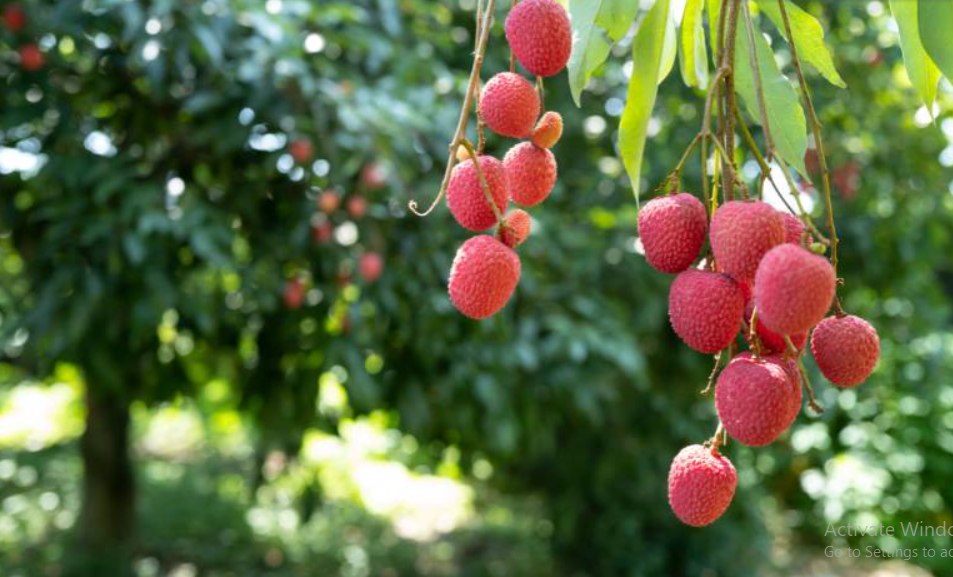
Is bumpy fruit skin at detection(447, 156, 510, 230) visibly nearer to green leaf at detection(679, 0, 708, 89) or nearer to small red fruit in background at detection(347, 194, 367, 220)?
green leaf at detection(679, 0, 708, 89)

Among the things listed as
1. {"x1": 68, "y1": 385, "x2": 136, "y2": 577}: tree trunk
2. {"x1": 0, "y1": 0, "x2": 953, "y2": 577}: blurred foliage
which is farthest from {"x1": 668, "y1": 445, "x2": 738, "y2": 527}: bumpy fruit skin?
{"x1": 68, "y1": 385, "x2": 136, "y2": 577}: tree trunk

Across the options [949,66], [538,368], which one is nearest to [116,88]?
[538,368]

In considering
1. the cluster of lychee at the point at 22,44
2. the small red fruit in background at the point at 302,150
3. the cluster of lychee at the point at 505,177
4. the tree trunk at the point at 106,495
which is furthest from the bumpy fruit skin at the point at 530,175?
the tree trunk at the point at 106,495

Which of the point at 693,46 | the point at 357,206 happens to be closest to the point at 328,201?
the point at 357,206

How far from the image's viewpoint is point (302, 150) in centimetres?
177

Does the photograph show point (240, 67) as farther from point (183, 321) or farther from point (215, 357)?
point (215, 357)

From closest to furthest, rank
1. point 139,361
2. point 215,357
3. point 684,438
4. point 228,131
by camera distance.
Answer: point 228,131, point 139,361, point 215,357, point 684,438

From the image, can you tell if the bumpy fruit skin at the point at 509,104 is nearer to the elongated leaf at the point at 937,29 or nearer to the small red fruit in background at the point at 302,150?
the elongated leaf at the point at 937,29

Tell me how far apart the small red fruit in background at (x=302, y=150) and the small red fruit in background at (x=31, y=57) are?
496 millimetres

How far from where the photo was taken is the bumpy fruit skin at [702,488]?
45cm

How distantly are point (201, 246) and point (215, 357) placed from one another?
2.25ft

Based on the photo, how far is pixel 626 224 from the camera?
87.0 inches

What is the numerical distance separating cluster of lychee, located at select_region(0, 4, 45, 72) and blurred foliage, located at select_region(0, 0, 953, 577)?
14mm

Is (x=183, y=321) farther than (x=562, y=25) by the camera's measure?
Yes
